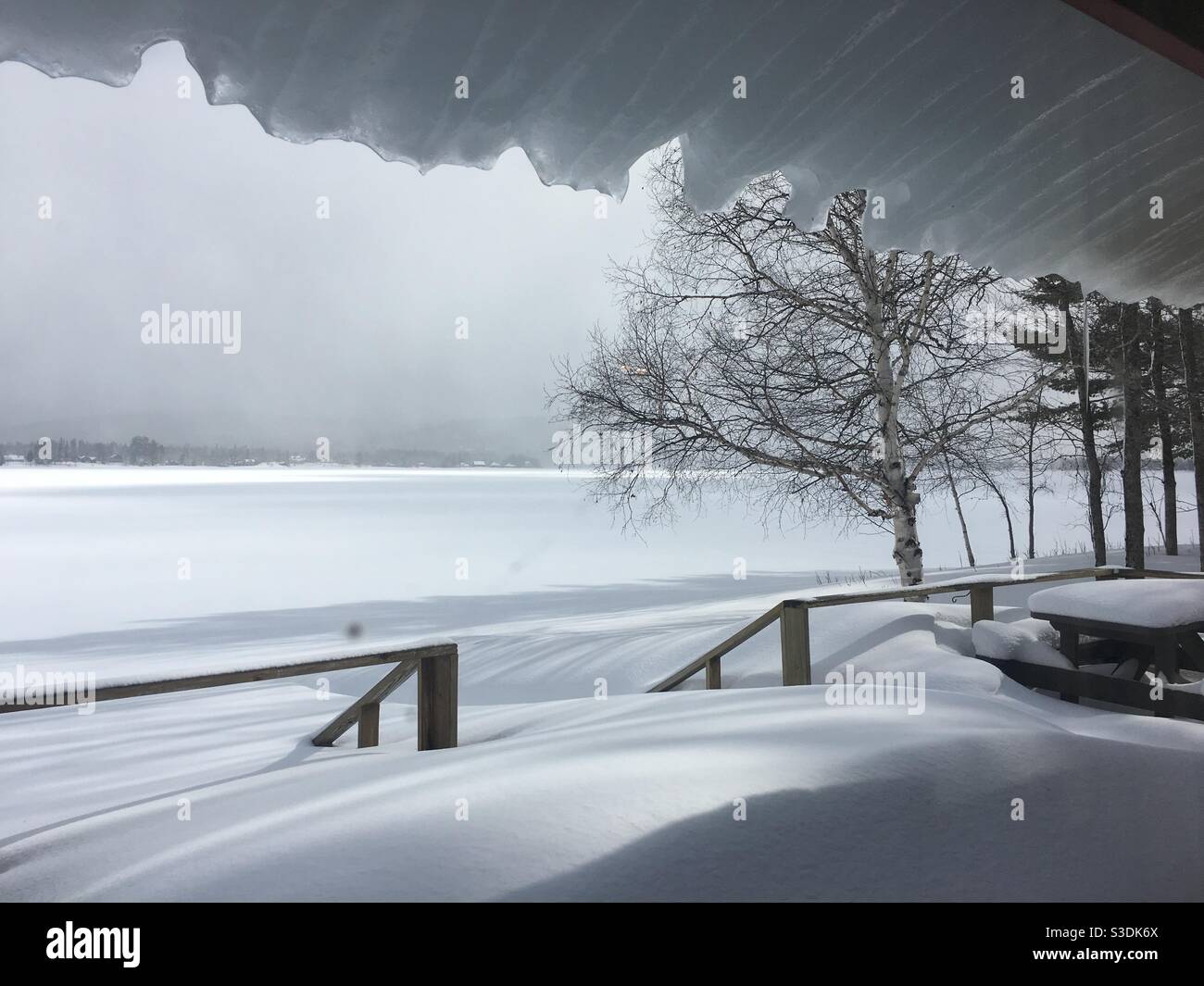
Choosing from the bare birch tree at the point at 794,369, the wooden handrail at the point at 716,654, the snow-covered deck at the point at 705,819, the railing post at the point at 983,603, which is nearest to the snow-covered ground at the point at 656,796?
the snow-covered deck at the point at 705,819

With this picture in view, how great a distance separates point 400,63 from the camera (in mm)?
1847

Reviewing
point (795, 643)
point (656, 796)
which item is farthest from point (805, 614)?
point (656, 796)

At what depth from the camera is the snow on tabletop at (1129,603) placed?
12.6 feet

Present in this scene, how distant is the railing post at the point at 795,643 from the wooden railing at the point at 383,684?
8.48 feet

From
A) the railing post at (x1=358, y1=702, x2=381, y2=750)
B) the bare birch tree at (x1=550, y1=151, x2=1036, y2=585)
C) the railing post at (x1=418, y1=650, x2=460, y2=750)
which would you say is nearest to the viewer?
the railing post at (x1=418, y1=650, x2=460, y2=750)

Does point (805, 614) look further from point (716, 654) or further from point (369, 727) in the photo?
point (369, 727)

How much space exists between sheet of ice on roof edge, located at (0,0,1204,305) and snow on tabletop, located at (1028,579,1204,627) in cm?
212

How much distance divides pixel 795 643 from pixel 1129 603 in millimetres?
1920

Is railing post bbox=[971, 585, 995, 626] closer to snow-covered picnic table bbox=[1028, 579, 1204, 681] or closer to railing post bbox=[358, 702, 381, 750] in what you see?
snow-covered picnic table bbox=[1028, 579, 1204, 681]

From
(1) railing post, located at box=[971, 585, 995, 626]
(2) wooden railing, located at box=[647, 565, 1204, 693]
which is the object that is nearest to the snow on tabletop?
(2) wooden railing, located at box=[647, 565, 1204, 693]

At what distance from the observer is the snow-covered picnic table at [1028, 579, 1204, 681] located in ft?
12.5

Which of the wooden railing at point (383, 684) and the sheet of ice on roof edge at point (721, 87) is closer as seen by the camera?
the sheet of ice on roof edge at point (721, 87)

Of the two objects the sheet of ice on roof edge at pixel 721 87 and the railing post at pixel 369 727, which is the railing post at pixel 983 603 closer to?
the sheet of ice on roof edge at pixel 721 87
